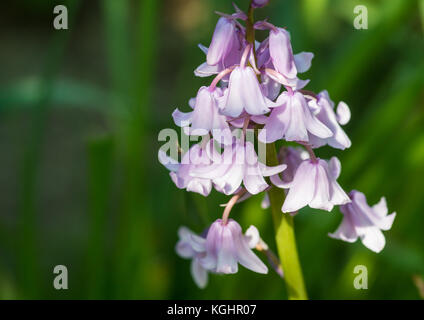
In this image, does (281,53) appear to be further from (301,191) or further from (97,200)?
(97,200)

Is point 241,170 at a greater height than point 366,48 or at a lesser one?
lesser

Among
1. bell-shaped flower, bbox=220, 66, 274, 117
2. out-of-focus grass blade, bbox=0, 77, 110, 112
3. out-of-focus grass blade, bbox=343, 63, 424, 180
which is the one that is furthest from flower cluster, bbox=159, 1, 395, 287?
out-of-focus grass blade, bbox=0, 77, 110, 112

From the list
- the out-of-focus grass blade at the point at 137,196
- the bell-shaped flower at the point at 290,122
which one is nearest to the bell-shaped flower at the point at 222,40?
the bell-shaped flower at the point at 290,122

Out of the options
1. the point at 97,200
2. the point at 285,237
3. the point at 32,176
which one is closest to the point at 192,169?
the point at 285,237

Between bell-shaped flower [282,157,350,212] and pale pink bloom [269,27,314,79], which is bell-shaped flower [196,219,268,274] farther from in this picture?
pale pink bloom [269,27,314,79]

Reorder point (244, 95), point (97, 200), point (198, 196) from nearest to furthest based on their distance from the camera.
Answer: point (244, 95)
point (198, 196)
point (97, 200)

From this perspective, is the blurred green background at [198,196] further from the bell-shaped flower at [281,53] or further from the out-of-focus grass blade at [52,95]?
the bell-shaped flower at [281,53]
